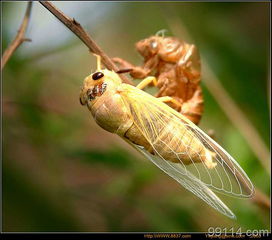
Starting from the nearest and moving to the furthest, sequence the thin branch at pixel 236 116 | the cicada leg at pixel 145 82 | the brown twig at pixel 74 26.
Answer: the brown twig at pixel 74 26
the cicada leg at pixel 145 82
the thin branch at pixel 236 116

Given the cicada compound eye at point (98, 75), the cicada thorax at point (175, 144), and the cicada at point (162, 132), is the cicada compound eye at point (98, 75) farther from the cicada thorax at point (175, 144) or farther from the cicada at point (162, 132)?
the cicada thorax at point (175, 144)

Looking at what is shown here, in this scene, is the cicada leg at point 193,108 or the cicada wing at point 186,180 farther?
the cicada leg at point 193,108

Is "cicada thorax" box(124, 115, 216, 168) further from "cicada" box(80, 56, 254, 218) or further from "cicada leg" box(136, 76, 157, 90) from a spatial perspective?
"cicada leg" box(136, 76, 157, 90)

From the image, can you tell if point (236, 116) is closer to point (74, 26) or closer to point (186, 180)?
point (186, 180)

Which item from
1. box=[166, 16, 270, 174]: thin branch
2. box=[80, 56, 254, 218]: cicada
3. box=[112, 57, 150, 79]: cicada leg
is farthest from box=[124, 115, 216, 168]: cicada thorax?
box=[166, 16, 270, 174]: thin branch

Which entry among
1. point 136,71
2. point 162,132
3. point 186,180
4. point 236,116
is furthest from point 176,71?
point 236,116

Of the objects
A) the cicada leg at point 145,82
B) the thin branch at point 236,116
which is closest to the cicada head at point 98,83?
the cicada leg at point 145,82

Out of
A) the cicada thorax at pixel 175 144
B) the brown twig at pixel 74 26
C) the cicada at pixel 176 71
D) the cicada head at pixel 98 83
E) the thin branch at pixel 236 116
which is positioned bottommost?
the thin branch at pixel 236 116

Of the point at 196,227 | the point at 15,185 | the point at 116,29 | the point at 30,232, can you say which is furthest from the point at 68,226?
the point at 116,29
